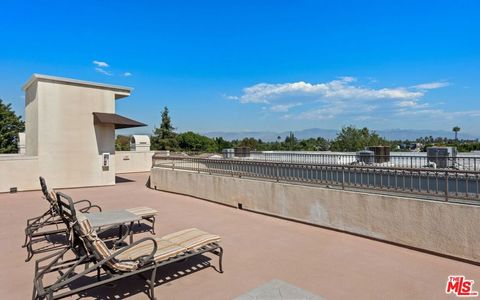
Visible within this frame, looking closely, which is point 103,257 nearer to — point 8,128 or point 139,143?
point 139,143

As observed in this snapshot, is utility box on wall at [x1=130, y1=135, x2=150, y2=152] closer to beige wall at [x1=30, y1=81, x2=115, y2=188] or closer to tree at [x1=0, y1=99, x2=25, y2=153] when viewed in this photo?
beige wall at [x1=30, y1=81, x2=115, y2=188]

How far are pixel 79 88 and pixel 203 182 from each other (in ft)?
25.1

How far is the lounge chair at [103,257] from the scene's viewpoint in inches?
126

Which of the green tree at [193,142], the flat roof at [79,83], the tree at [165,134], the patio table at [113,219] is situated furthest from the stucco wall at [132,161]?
the green tree at [193,142]

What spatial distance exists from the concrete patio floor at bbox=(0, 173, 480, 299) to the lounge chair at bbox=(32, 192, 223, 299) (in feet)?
1.10

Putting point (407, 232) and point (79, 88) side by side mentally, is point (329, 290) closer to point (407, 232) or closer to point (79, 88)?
point (407, 232)

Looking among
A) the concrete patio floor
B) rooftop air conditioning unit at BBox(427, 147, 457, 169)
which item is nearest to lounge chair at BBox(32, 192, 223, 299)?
the concrete patio floor

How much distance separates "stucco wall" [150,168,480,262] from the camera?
15.2ft

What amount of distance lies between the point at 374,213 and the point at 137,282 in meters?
4.32

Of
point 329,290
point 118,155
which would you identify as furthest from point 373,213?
point 118,155

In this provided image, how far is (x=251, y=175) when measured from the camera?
28.1 feet

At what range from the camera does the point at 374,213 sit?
18.5 feet

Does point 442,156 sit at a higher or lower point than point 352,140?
lower

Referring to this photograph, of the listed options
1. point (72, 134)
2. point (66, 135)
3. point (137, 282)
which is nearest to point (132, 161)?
point (72, 134)
